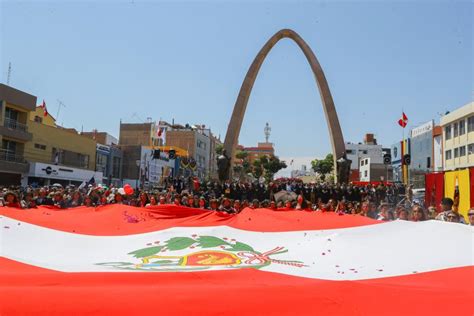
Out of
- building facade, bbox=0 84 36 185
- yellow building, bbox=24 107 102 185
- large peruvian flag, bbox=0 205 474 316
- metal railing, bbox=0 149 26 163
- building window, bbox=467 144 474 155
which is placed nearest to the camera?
large peruvian flag, bbox=0 205 474 316

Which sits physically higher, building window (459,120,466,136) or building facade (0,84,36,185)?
building window (459,120,466,136)

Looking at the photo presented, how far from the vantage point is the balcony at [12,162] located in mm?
33062

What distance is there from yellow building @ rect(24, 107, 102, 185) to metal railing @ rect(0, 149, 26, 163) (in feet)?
3.07

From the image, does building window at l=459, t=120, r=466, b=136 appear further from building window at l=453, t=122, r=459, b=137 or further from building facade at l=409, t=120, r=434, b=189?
building facade at l=409, t=120, r=434, b=189

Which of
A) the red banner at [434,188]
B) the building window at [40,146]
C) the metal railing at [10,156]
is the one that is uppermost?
the building window at [40,146]

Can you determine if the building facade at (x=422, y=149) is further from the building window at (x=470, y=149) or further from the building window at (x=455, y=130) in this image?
the building window at (x=470, y=149)

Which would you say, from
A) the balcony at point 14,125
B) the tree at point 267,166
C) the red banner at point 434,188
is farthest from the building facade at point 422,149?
the balcony at point 14,125

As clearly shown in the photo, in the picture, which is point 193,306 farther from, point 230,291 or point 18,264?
point 18,264

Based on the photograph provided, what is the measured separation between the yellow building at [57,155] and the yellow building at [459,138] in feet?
123

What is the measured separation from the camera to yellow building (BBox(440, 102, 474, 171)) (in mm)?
40844

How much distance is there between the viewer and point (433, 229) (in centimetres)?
595

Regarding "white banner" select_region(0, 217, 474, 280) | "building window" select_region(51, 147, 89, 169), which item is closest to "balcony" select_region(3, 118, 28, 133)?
"building window" select_region(51, 147, 89, 169)

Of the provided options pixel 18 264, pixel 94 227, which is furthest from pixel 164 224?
pixel 18 264

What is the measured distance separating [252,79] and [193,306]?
31945 millimetres
